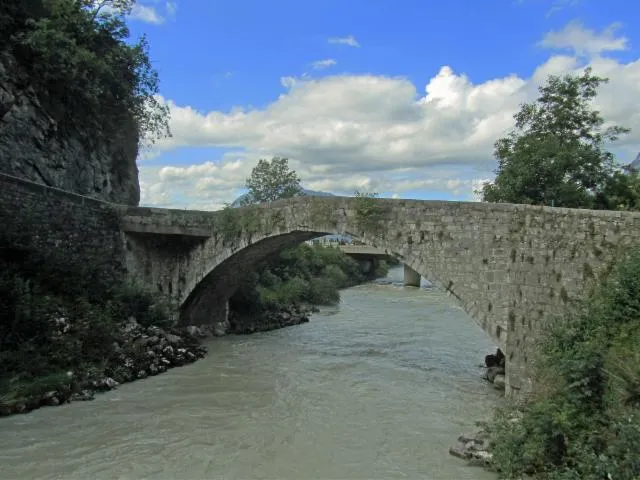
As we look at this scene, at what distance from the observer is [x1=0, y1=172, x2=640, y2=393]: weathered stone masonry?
9.13m

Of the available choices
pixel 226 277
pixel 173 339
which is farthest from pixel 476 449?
pixel 226 277

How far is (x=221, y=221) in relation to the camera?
15.5 metres

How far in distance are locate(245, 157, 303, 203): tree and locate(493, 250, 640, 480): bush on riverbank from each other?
86.8 feet

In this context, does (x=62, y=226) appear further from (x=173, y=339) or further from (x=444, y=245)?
(x=444, y=245)

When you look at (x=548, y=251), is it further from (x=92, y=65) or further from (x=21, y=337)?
(x=92, y=65)

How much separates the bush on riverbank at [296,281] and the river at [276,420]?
14.3ft

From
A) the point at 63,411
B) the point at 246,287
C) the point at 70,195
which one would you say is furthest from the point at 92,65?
→ the point at 63,411

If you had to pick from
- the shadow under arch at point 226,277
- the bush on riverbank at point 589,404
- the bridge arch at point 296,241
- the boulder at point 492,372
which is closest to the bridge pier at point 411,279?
the shadow under arch at point 226,277

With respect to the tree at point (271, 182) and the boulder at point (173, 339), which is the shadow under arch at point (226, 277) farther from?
the tree at point (271, 182)

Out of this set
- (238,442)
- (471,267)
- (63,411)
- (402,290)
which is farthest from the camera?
(402,290)

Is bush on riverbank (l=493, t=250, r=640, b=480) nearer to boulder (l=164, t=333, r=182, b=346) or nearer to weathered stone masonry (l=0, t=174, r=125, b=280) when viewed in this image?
boulder (l=164, t=333, r=182, b=346)

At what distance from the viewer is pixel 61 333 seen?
10625 millimetres

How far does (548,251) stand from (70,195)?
36.3ft

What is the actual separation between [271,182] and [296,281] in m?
10.2
